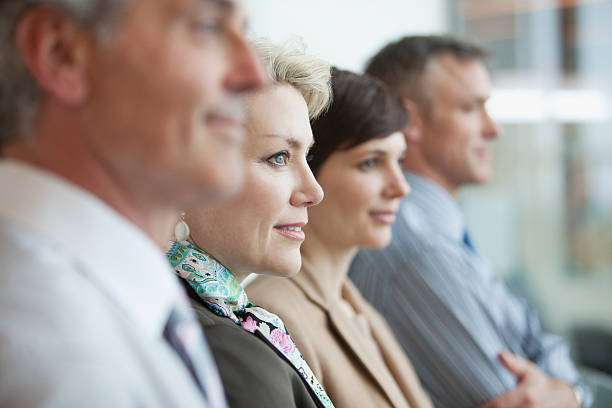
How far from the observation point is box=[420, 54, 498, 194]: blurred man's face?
90.4 inches

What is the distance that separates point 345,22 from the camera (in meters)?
3.80

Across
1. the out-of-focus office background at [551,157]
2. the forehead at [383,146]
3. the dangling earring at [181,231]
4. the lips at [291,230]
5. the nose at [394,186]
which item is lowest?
the out-of-focus office background at [551,157]

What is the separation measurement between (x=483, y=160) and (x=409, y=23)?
6.78 feet

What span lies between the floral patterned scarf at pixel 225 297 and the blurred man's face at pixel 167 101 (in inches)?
15.8

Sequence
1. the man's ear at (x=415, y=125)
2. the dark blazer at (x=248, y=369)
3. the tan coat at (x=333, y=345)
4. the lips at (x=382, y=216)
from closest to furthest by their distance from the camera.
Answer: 1. the dark blazer at (x=248, y=369)
2. the tan coat at (x=333, y=345)
3. the lips at (x=382, y=216)
4. the man's ear at (x=415, y=125)

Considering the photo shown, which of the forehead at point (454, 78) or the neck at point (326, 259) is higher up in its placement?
the forehead at point (454, 78)

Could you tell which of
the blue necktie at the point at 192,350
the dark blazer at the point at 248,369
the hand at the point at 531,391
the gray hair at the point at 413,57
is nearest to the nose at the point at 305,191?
the dark blazer at the point at 248,369

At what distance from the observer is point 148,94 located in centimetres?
64

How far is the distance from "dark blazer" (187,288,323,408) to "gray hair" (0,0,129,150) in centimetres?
43

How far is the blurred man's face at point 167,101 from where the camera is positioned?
64 cm

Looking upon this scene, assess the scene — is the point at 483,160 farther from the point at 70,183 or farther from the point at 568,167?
the point at 568,167

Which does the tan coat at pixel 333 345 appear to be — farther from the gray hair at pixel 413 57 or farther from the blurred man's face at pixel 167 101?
the gray hair at pixel 413 57

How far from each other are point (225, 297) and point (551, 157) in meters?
3.95

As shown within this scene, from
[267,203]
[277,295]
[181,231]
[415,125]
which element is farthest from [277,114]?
[415,125]
